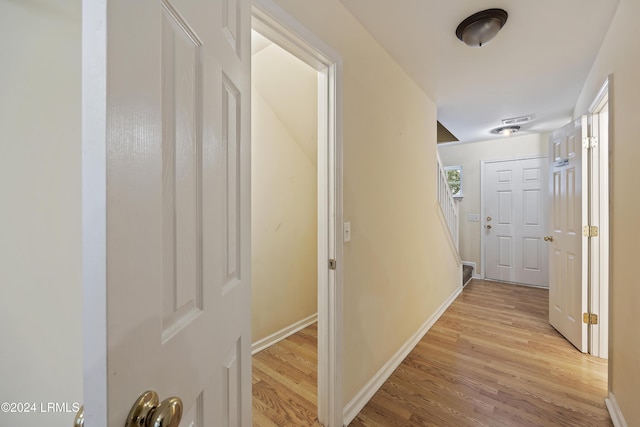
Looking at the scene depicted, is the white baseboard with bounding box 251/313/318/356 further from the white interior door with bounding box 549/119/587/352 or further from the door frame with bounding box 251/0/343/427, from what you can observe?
the white interior door with bounding box 549/119/587/352

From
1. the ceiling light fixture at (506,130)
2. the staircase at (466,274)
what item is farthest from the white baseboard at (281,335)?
the ceiling light fixture at (506,130)

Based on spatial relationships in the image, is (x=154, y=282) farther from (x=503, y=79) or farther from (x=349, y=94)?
(x=503, y=79)

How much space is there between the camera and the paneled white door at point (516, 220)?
403 cm

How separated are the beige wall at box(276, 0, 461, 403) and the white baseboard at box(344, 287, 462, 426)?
0.14ft

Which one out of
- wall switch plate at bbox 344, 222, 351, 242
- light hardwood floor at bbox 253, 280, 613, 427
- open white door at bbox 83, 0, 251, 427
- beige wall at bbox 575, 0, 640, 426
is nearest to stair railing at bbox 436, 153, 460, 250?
light hardwood floor at bbox 253, 280, 613, 427

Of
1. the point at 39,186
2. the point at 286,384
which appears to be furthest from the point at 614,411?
the point at 39,186

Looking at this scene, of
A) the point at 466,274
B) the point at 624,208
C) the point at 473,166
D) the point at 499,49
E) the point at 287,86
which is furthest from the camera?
the point at 473,166

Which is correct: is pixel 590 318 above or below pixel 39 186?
below

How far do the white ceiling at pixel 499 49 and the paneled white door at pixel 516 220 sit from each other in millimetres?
1252

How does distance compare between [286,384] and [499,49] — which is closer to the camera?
[286,384]

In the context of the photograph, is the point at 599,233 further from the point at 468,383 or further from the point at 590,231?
the point at 468,383

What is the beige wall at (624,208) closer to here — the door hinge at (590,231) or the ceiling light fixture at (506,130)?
the door hinge at (590,231)

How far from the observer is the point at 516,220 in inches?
166

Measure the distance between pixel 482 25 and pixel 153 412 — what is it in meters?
2.25
